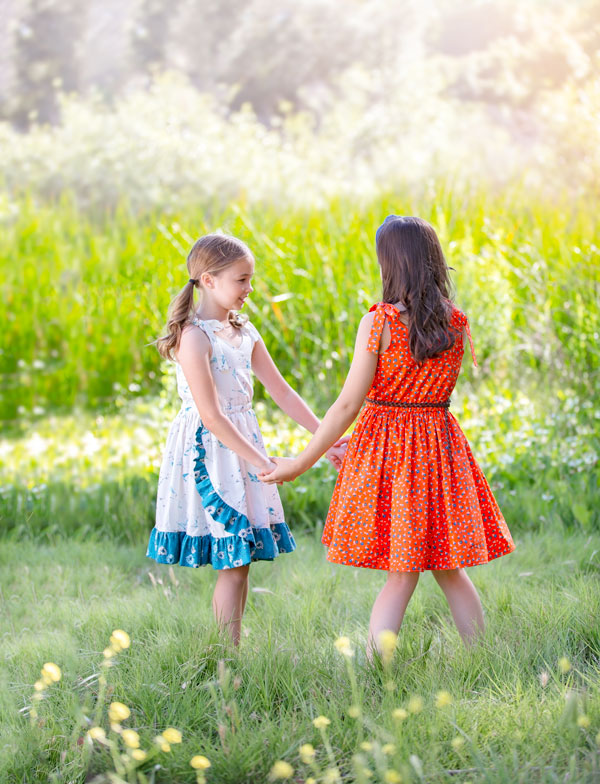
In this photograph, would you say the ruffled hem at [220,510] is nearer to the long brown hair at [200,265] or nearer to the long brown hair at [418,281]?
the long brown hair at [200,265]

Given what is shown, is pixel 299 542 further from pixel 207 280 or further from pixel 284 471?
pixel 207 280

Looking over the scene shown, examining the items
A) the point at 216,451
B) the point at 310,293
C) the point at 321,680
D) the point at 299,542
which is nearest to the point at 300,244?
the point at 310,293

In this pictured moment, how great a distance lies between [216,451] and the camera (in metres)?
2.56

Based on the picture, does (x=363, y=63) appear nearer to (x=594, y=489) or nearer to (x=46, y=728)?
(x=594, y=489)

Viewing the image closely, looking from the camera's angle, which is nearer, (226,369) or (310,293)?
(226,369)

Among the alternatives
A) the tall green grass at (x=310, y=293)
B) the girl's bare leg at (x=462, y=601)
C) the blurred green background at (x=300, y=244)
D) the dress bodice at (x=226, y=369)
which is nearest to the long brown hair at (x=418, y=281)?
the dress bodice at (x=226, y=369)

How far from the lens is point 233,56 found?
19.3 meters

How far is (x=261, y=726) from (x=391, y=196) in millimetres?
5793

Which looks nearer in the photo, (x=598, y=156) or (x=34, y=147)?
(x=598, y=156)

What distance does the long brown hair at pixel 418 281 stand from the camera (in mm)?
2355

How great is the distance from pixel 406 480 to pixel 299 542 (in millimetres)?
1530

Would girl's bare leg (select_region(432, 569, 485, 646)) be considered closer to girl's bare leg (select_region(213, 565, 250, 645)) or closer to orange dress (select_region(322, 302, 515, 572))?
orange dress (select_region(322, 302, 515, 572))

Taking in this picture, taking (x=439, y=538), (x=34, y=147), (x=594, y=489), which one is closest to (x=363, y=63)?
(x=34, y=147)

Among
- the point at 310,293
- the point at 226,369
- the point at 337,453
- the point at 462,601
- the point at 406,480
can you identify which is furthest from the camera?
the point at 310,293
